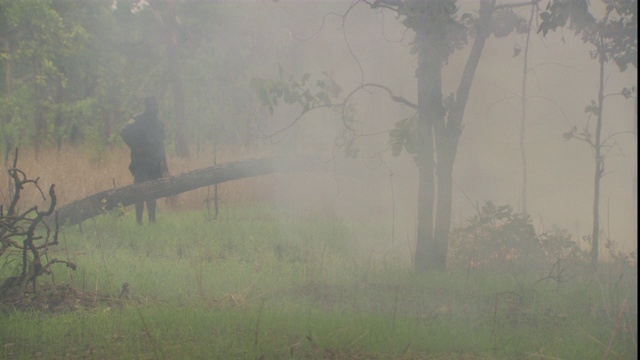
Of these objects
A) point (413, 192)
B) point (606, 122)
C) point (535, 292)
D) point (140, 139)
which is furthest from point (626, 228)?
point (140, 139)

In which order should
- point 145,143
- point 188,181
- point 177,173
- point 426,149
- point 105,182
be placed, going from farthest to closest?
point 177,173, point 105,182, point 145,143, point 188,181, point 426,149

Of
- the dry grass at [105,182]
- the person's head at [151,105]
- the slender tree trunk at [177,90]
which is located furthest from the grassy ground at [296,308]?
the slender tree trunk at [177,90]

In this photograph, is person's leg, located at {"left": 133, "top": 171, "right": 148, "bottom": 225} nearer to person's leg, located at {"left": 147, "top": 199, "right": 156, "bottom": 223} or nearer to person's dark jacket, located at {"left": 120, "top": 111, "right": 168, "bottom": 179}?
person's dark jacket, located at {"left": 120, "top": 111, "right": 168, "bottom": 179}

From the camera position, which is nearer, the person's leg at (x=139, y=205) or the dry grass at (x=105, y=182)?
the person's leg at (x=139, y=205)

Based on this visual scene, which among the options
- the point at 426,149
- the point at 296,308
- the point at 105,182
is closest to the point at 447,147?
the point at 426,149

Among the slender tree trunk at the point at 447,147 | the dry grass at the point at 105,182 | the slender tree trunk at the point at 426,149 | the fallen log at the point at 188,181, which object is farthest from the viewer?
the dry grass at the point at 105,182

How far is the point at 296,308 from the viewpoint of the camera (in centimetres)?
533

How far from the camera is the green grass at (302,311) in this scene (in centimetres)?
436

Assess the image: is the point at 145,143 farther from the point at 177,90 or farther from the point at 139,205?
the point at 177,90

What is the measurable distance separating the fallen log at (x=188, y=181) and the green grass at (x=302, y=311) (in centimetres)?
99

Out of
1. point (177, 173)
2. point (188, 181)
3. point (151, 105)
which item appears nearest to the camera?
point (188, 181)

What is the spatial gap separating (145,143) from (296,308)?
228 inches

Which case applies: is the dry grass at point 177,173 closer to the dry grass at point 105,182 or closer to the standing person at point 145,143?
the dry grass at point 105,182

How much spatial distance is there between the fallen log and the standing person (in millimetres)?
569
